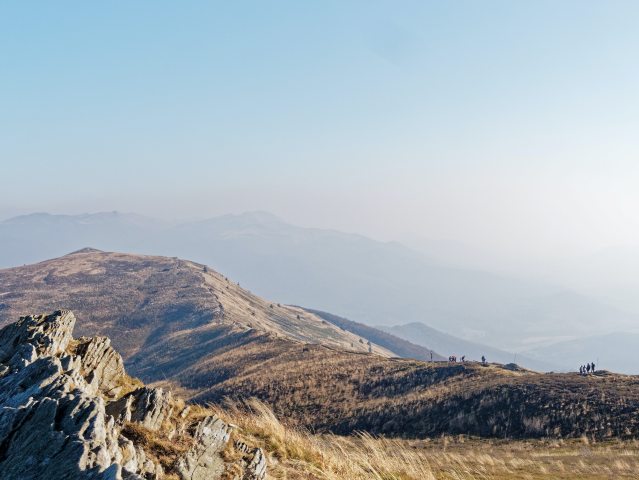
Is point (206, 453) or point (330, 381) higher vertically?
point (206, 453)

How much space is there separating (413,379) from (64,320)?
40104mm

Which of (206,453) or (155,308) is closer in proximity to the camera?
(206,453)

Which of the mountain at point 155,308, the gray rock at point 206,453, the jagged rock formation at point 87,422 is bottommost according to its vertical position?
the mountain at point 155,308

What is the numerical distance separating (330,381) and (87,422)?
44890 mm

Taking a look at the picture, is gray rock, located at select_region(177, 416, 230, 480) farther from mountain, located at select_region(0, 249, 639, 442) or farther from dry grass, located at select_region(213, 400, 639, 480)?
mountain, located at select_region(0, 249, 639, 442)

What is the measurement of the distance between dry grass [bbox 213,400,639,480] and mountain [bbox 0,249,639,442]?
3.68m

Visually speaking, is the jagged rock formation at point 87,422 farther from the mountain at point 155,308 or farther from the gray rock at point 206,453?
A: the mountain at point 155,308

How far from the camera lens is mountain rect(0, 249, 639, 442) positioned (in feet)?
94.9

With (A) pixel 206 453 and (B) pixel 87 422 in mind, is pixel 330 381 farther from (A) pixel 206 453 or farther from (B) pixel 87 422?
(B) pixel 87 422

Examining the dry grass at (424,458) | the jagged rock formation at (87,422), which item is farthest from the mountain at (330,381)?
the dry grass at (424,458)

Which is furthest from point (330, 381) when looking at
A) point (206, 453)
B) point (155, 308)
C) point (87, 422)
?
point (155, 308)

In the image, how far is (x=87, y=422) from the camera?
8.35 m

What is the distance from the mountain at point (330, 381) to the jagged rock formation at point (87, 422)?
18 centimetres

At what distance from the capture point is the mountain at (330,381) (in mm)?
28938
